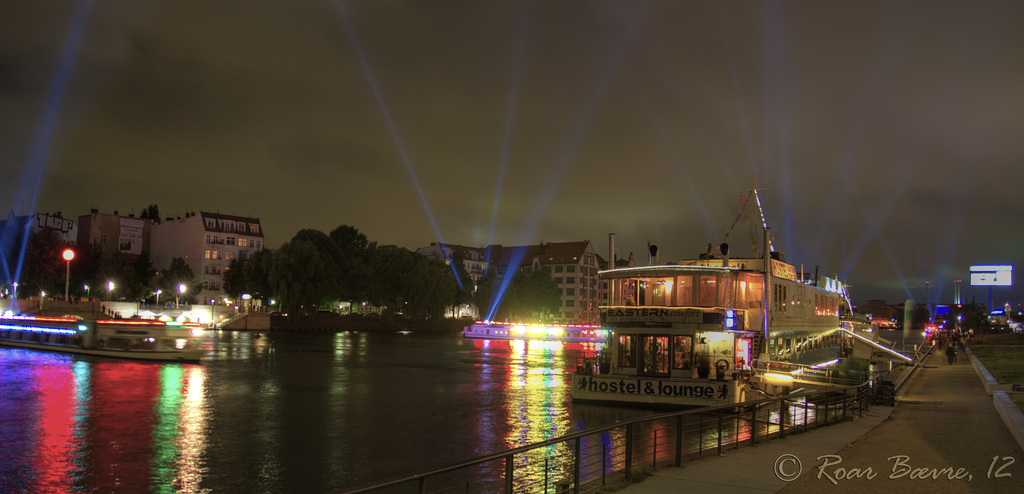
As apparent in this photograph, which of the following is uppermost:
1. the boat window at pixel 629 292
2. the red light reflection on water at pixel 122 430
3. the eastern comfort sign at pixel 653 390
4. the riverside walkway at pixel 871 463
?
the boat window at pixel 629 292

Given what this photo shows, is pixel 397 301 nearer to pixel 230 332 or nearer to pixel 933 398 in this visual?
pixel 230 332

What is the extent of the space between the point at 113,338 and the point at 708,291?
4557cm

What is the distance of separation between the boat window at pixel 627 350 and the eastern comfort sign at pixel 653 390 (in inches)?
47.6

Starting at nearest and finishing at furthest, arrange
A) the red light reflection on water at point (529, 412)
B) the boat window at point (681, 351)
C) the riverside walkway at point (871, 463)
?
the riverside walkway at point (871, 463)
the red light reflection on water at point (529, 412)
the boat window at point (681, 351)

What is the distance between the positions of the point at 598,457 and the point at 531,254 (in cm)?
16205

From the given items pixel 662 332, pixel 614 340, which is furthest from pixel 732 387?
pixel 614 340

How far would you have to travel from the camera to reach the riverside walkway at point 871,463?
11.7 m

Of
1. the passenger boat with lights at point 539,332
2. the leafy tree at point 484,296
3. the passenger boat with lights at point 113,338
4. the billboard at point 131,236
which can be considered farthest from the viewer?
the leafy tree at point 484,296

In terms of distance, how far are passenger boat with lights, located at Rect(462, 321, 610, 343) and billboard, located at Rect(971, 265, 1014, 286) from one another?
44.7 m

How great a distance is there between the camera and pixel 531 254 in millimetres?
182500

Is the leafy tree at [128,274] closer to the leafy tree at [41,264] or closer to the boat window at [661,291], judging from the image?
the leafy tree at [41,264]

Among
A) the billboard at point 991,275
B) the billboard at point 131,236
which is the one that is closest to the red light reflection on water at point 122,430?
the billboard at point 991,275

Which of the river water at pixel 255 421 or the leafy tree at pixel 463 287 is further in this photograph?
the leafy tree at pixel 463 287

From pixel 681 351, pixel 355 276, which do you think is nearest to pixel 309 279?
pixel 355 276
